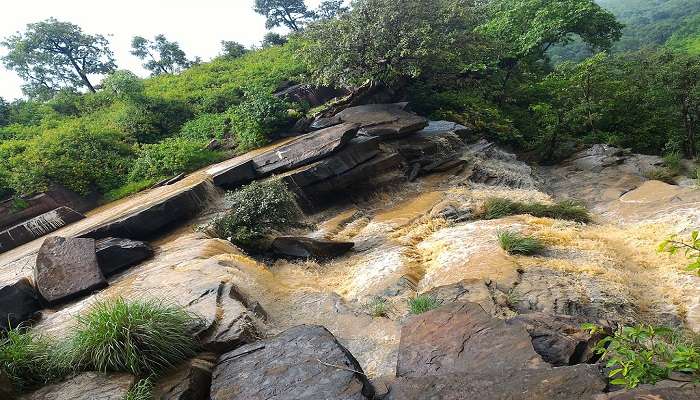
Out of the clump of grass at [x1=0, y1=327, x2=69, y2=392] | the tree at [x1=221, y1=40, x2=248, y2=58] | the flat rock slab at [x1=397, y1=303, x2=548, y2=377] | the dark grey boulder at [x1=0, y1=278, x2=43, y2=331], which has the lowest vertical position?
the flat rock slab at [x1=397, y1=303, x2=548, y2=377]

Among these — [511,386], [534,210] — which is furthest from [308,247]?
[511,386]

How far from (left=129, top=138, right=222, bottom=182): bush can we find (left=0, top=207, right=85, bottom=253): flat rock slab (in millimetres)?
3030

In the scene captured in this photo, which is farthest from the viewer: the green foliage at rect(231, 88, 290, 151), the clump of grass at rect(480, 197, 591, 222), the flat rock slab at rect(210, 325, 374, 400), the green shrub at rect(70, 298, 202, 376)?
the green foliage at rect(231, 88, 290, 151)

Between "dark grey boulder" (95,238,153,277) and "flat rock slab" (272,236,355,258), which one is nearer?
"dark grey boulder" (95,238,153,277)

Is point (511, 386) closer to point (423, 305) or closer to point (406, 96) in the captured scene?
point (423, 305)

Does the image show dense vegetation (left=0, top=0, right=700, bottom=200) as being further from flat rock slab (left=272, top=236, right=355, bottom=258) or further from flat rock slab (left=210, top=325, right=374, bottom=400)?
flat rock slab (left=210, top=325, right=374, bottom=400)

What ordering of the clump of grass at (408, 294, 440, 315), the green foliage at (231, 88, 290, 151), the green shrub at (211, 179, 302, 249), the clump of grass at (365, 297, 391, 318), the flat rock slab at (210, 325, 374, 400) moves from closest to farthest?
the flat rock slab at (210, 325, 374, 400)
the clump of grass at (408, 294, 440, 315)
the clump of grass at (365, 297, 391, 318)
the green shrub at (211, 179, 302, 249)
the green foliage at (231, 88, 290, 151)

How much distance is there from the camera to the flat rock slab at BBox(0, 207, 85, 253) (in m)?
10.9

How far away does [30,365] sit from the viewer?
4695 millimetres

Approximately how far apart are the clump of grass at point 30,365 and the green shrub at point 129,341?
0.79ft

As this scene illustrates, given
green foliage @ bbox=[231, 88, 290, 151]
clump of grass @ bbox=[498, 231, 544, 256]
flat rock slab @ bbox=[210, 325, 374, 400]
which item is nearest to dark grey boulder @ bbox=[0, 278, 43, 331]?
flat rock slab @ bbox=[210, 325, 374, 400]

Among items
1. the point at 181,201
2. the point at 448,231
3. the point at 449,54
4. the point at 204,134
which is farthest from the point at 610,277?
the point at 204,134

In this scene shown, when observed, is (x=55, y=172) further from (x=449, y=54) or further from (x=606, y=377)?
(x=606, y=377)

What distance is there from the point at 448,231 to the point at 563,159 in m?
9.56
